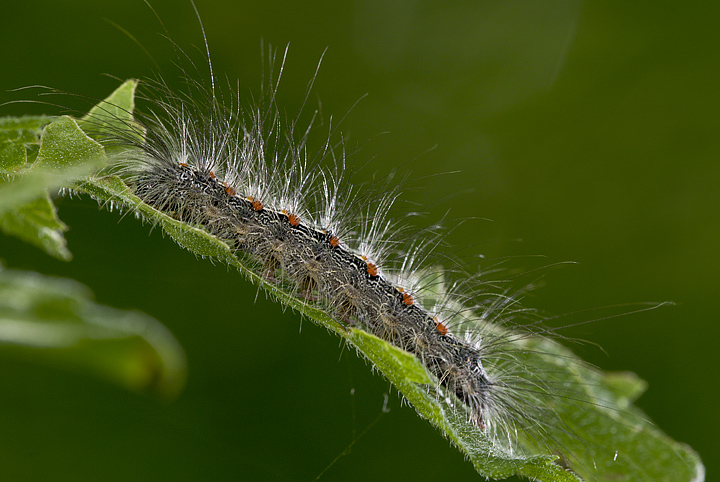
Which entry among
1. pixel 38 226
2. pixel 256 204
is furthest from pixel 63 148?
pixel 256 204

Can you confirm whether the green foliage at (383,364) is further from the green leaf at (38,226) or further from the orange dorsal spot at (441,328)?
the orange dorsal spot at (441,328)

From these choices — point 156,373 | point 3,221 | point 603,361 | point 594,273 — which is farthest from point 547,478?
point 594,273

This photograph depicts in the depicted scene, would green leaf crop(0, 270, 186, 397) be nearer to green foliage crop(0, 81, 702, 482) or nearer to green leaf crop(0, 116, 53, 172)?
green foliage crop(0, 81, 702, 482)

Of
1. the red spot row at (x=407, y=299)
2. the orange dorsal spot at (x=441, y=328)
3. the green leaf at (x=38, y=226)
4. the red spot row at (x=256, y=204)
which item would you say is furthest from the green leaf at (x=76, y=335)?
the orange dorsal spot at (x=441, y=328)

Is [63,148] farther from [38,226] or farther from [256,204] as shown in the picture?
[256,204]

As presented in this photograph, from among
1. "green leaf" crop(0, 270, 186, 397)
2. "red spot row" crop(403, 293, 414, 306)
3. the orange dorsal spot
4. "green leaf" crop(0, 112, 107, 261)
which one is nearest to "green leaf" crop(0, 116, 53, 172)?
"green leaf" crop(0, 112, 107, 261)
